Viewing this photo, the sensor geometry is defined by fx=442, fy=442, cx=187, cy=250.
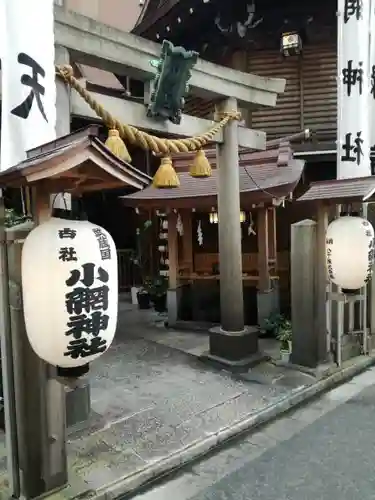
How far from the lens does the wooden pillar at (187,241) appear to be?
11.4 metres

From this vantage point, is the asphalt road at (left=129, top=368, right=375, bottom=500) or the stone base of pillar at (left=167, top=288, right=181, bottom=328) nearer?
the asphalt road at (left=129, top=368, right=375, bottom=500)

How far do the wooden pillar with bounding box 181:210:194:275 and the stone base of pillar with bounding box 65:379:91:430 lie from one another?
6030 millimetres

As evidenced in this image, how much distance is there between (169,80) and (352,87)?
4512mm

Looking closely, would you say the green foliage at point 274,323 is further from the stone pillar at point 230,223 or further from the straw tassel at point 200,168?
the straw tassel at point 200,168

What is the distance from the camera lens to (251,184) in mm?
9727

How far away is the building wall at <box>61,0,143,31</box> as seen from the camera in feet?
59.8

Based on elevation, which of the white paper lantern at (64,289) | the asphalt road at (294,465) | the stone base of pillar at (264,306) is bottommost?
the asphalt road at (294,465)

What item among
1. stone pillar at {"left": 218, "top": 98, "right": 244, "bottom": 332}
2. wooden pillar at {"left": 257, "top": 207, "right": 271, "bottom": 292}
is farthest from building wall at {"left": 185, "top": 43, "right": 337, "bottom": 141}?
stone pillar at {"left": 218, "top": 98, "right": 244, "bottom": 332}

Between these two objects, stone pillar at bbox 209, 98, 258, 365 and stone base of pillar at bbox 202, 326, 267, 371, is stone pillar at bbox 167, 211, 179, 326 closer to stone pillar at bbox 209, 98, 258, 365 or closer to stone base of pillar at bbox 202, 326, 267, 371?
stone base of pillar at bbox 202, 326, 267, 371

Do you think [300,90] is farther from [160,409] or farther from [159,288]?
[160,409]

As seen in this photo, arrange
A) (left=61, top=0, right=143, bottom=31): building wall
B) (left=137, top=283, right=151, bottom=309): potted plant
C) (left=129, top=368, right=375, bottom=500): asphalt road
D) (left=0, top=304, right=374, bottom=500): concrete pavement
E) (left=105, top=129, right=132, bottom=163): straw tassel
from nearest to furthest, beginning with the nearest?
(left=129, top=368, right=375, bottom=500): asphalt road < (left=0, top=304, right=374, bottom=500): concrete pavement < (left=105, top=129, right=132, bottom=163): straw tassel < (left=137, top=283, right=151, bottom=309): potted plant < (left=61, top=0, right=143, bottom=31): building wall

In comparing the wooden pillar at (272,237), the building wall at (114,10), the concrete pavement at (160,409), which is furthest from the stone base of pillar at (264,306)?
the building wall at (114,10)

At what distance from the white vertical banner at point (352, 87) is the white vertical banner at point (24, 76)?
6.19 m

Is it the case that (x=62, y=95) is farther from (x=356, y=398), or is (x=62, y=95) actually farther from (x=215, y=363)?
(x=356, y=398)
